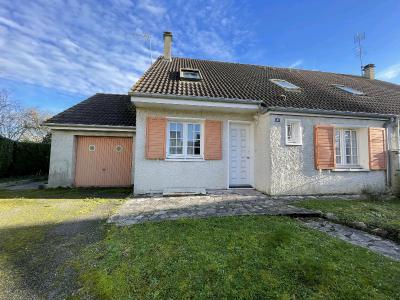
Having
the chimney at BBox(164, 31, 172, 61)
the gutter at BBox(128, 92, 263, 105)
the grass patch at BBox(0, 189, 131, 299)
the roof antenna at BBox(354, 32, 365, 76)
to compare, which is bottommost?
the grass patch at BBox(0, 189, 131, 299)

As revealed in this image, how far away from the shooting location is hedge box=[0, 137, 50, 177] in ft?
39.3

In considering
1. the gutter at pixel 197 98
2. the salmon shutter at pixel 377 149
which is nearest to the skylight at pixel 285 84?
the gutter at pixel 197 98

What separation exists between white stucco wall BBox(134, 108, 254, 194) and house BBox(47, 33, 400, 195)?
0.12 ft

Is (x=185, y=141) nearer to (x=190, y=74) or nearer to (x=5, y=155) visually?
(x=190, y=74)

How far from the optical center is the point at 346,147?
8.38 m

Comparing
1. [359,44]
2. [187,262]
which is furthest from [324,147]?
[359,44]

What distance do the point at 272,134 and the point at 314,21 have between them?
6929mm

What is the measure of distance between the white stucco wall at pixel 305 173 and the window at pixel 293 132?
0.15 meters

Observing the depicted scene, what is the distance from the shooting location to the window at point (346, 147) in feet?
27.1

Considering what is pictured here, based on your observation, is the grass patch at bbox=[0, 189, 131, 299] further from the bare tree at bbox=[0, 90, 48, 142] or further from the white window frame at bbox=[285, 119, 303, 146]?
the bare tree at bbox=[0, 90, 48, 142]

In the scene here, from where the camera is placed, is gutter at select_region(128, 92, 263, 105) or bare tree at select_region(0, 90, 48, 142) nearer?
gutter at select_region(128, 92, 263, 105)

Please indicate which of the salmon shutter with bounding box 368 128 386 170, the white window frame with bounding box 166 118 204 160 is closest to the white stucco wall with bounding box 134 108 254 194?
the white window frame with bounding box 166 118 204 160

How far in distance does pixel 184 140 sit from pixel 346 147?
6.69 metres

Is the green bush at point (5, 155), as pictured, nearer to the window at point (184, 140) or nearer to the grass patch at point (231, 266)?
the window at point (184, 140)
